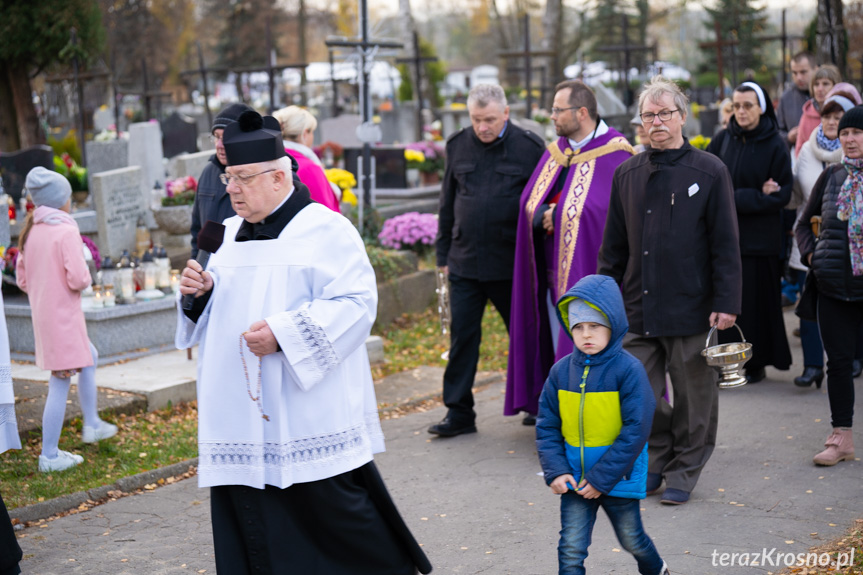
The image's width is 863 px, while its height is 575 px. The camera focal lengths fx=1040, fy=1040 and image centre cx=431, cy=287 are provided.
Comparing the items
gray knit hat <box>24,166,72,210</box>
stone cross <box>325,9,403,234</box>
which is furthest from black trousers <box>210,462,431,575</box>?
stone cross <box>325,9,403,234</box>

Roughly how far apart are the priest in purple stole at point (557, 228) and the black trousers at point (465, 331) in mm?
233

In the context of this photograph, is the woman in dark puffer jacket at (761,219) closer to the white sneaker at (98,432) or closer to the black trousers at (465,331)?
the black trousers at (465,331)

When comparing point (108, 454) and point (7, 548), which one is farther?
point (108, 454)

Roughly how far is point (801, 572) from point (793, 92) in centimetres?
759

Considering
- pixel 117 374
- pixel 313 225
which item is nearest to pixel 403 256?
pixel 117 374

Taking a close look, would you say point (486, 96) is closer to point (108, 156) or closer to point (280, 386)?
point (280, 386)

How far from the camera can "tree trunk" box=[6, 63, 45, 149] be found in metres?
19.5

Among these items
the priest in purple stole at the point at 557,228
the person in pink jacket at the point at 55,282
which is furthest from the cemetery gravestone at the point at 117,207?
the priest in purple stole at the point at 557,228

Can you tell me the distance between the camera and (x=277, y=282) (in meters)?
3.48

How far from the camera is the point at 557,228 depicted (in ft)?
20.2

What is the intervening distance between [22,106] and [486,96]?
15.7 meters

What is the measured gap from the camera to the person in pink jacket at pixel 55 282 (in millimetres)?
6098

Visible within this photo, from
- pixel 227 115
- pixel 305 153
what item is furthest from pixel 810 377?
pixel 227 115

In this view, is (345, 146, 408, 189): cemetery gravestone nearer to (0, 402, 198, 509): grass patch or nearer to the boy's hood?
(0, 402, 198, 509): grass patch
